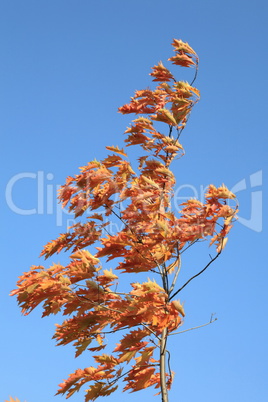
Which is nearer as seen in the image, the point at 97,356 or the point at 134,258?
the point at 134,258

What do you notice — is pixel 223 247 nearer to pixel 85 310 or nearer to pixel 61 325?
pixel 85 310

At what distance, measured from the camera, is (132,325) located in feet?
23.9

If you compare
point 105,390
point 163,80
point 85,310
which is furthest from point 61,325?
point 163,80

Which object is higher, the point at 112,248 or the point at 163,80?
the point at 163,80

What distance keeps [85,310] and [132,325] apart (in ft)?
2.39

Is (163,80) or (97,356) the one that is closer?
(97,356)

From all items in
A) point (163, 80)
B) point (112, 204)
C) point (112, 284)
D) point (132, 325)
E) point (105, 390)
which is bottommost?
point (105, 390)

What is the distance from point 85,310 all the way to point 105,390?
4.70ft

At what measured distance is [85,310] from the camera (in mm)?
7574

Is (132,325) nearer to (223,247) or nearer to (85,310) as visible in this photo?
(85,310)

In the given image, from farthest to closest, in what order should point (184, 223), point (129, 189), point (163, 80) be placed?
point (163, 80)
point (129, 189)
point (184, 223)

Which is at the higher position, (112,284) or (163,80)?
(163,80)

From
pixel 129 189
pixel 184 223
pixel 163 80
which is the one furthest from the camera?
pixel 163 80

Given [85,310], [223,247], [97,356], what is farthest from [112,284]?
[223,247]
